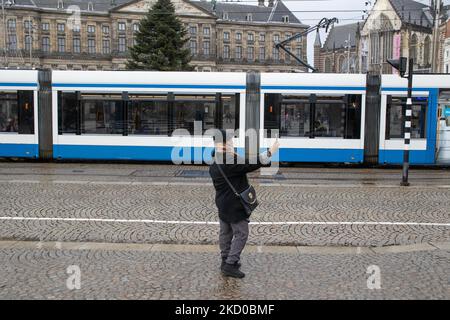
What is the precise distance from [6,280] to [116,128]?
11208 millimetres

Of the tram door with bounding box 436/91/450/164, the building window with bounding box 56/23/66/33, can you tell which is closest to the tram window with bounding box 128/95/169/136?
the tram door with bounding box 436/91/450/164

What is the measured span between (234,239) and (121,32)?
106 meters

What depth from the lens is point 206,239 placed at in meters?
7.30

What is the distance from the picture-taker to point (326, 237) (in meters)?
7.43

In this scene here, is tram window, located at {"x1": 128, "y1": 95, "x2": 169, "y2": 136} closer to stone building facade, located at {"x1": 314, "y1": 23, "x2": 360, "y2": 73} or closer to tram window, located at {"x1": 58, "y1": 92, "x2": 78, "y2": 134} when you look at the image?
tram window, located at {"x1": 58, "y1": 92, "x2": 78, "y2": 134}

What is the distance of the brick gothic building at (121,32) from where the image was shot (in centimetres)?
10075

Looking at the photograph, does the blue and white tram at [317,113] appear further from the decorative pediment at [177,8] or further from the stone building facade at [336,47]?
the stone building facade at [336,47]

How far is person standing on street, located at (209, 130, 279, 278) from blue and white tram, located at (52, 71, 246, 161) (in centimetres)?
1054

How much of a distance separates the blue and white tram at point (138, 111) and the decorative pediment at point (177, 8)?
301 ft

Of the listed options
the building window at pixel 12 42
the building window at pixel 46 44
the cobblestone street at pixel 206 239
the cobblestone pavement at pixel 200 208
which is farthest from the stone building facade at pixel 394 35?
the cobblestone street at pixel 206 239

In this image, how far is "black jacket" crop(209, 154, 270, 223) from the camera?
541 cm

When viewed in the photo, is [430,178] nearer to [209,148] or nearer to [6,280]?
[209,148]

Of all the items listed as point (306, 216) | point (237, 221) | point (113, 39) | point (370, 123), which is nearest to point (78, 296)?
point (237, 221)

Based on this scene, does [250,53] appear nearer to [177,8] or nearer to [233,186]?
[177,8]
